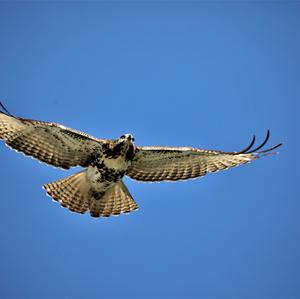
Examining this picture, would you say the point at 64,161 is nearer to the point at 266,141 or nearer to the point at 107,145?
the point at 107,145

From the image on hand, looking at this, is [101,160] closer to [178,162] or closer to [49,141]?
[49,141]

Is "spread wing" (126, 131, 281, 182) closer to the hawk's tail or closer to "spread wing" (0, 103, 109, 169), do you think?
the hawk's tail

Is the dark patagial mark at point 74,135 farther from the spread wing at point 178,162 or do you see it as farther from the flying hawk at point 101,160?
the spread wing at point 178,162

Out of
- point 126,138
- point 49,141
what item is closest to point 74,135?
point 49,141

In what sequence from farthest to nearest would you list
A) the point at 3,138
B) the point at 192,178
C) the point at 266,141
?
1. the point at 192,178
2. the point at 3,138
3. the point at 266,141

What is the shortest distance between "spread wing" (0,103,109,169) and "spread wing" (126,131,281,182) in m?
1.07

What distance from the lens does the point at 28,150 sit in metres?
13.6

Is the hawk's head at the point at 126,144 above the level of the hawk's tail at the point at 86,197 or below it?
above

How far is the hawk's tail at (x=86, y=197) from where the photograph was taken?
568 inches

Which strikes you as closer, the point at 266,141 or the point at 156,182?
the point at 266,141

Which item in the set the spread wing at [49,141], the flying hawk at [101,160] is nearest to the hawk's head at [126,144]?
the flying hawk at [101,160]

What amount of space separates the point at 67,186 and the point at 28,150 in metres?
1.36

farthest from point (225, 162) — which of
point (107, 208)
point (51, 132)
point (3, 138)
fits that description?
point (3, 138)

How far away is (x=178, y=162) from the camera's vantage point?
1438cm
